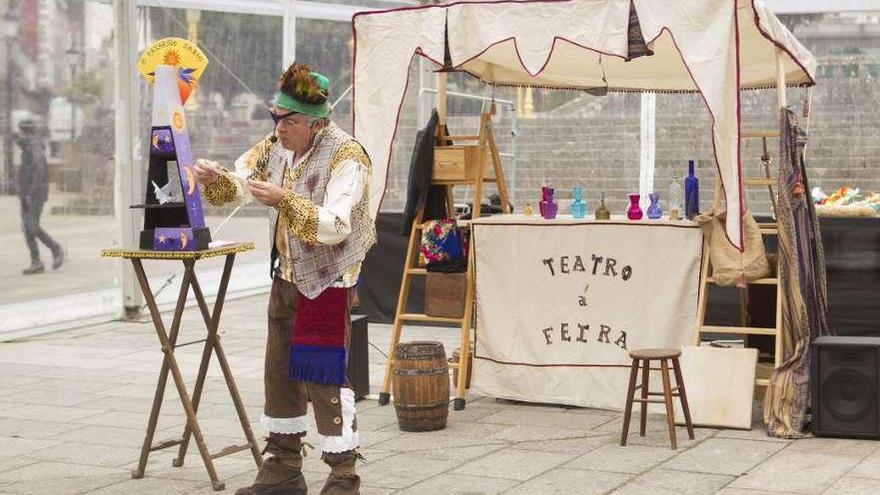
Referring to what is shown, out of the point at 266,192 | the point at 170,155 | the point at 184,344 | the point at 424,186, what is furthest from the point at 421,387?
the point at 266,192

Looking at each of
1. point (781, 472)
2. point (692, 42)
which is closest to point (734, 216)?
point (692, 42)

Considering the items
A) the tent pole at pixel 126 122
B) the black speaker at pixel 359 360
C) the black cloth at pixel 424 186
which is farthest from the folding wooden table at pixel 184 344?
the tent pole at pixel 126 122

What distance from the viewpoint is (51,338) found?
1034cm

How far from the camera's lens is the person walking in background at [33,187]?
33.8ft

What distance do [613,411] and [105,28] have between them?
584 centimetres

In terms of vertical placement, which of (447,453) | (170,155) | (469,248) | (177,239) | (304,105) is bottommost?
(447,453)

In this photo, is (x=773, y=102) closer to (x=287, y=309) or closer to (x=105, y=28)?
(x=105, y=28)

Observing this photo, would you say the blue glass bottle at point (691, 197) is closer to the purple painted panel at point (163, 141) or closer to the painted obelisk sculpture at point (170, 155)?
the painted obelisk sculpture at point (170, 155)

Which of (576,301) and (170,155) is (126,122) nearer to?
(576,301)

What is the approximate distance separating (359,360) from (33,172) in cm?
407

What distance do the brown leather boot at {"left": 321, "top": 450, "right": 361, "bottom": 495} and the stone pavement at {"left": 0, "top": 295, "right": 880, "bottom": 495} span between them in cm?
36

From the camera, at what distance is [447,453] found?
630 centimetres

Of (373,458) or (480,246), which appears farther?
(480,246)

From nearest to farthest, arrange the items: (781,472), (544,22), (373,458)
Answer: (781,472)
(373,458)
(544,22)
